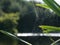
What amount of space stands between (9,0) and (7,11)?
2.81 meters

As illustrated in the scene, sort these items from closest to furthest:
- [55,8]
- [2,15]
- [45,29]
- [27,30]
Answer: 1. [55,8]
2. [45,29]
3. [27,30]
4. [2,15]

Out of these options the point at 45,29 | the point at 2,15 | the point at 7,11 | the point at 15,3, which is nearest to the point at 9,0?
the point at 15,3

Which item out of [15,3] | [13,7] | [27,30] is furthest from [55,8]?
[15,3]

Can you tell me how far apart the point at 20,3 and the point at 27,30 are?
29.0 ft

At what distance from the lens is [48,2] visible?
1.83 ft

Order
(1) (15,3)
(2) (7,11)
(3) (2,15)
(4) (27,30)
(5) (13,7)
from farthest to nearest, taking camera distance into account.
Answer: (1) (15,3), (5) (13,7), (2) (7,11), (3) (2,15), (4) (27,30)

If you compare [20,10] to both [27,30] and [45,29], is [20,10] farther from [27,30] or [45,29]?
[45,29]

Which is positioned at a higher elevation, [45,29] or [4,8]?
[45,29]

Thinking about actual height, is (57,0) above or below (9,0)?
above

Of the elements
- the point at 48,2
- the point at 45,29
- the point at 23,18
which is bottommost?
the point at 23,18

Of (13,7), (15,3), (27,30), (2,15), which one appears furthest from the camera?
(15,3)

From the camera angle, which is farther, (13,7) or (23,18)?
(13,7)

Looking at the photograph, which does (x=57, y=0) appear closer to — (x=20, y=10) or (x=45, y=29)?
(x=45, y=29)

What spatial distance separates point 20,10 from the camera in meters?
23.2
